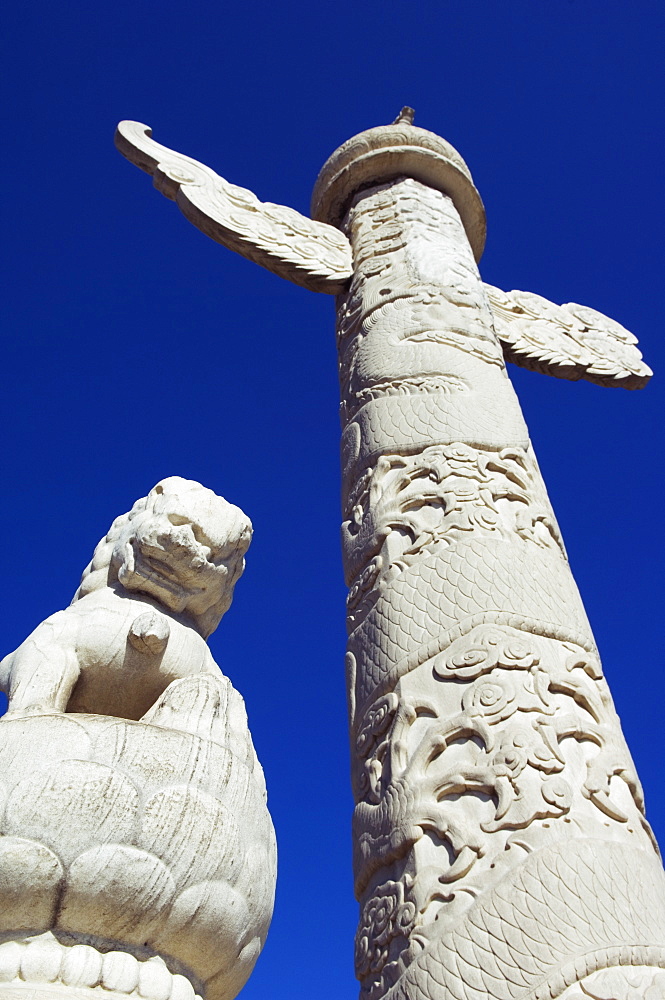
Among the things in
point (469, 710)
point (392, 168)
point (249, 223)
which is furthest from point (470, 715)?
point (392, 168)

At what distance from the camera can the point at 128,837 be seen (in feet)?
6.99

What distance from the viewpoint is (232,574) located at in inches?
131

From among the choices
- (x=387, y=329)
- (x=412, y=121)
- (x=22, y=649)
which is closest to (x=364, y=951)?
(x=22, y=649)

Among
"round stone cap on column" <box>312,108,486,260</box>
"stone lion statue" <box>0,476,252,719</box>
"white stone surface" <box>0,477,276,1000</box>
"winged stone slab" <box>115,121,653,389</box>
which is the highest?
"round stone cap on column" <box>312,108,486,260</box>

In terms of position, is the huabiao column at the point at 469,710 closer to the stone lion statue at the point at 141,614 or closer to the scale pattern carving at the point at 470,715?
the scale pattern carving at the point at 470,715

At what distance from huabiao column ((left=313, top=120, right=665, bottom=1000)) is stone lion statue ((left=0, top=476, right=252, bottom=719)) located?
27.9 inches

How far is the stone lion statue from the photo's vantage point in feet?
9.08

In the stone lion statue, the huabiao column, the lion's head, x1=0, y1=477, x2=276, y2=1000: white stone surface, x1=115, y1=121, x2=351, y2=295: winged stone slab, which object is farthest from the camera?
x1=115, y1=121, x2=351, y2=295: winged stone slab

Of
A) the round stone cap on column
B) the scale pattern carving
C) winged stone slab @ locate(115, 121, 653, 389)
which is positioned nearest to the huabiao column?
the scale pattern carving

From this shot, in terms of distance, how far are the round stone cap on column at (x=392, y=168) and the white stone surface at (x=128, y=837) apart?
14.3 feet

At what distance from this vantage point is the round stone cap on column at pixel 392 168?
6125 millimetres

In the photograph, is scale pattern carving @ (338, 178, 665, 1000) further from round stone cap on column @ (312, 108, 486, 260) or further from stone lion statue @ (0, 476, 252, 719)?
round stone cap on column @ (312, 108, 486, 260)

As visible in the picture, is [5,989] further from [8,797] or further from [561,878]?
[561,878]

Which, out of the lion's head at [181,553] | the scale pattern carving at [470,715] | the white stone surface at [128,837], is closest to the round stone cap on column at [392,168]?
the scale pattern carving at [470,715]
